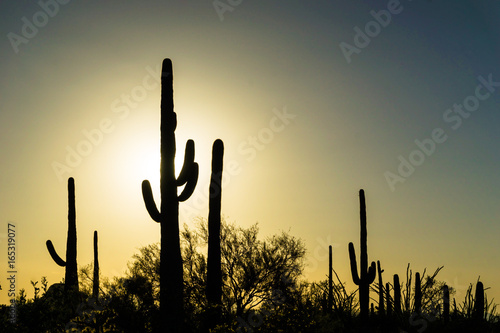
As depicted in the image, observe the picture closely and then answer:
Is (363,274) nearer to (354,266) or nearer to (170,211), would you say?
(354,266)

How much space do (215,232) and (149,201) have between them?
114 inches

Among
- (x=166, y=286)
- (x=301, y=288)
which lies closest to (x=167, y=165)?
(x=166, y=286)

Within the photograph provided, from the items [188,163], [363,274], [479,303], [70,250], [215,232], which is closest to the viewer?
[188,163]

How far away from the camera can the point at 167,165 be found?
14.9m

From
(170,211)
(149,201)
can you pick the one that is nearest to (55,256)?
(149,201)

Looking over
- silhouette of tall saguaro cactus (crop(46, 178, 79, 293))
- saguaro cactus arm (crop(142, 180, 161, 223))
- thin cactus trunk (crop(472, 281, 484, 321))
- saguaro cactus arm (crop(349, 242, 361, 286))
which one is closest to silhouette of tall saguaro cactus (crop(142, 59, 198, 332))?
saguaro cactus arm (crop(142, 180, 161, 223))

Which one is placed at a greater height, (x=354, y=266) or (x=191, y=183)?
(x=191, y=183)

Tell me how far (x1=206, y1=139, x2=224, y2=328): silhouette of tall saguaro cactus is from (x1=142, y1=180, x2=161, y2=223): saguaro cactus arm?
8.33ft

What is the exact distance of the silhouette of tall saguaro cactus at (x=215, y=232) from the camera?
1628 centimetres

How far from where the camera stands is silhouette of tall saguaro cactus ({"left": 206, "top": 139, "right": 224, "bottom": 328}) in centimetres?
1628

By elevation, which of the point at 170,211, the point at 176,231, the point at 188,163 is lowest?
the point at 176,231

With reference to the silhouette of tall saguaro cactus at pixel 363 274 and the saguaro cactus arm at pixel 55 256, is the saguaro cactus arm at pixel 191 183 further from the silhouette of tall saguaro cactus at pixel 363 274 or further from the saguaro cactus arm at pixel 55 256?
the saguaro cactus arm at pixel 55 256

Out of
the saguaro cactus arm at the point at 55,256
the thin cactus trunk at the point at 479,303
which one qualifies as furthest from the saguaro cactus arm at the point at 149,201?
the saguaro cactus arm at the point at 55,256

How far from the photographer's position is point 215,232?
656 inches
